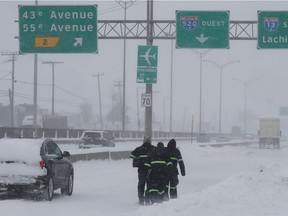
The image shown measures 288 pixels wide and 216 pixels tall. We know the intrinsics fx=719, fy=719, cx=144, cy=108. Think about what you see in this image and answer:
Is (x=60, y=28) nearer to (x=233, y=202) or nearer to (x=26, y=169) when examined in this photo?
(x=26, y=169)

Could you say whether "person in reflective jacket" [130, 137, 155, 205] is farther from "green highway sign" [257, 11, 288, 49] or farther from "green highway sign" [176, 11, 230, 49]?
"green highway sign" [257, 11, 288, 49]

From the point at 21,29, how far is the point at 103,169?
23.1 ft

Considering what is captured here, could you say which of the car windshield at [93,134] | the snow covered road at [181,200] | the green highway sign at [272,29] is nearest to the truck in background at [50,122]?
the car windshield at [93,134]

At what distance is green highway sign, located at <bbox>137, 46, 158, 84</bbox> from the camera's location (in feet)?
98.3

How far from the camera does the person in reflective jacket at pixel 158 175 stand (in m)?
15.5

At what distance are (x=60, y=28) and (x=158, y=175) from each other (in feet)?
Result: 53.9

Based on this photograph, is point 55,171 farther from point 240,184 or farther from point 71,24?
point 71,24

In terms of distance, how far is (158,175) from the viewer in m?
15.5

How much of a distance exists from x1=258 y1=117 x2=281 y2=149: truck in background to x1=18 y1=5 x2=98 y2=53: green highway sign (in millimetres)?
44081

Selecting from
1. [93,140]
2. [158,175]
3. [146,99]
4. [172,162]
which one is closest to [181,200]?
[158,175]

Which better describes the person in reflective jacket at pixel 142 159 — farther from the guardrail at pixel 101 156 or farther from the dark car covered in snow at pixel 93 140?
the dark car covered in snow at pixel 93 140

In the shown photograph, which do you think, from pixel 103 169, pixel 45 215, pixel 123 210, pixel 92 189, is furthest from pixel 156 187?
pixel 103 169

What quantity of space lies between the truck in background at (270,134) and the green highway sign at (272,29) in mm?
41280

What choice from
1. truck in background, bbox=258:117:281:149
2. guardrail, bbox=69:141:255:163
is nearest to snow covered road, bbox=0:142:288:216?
guardrail, bbox=69:141:255:163
